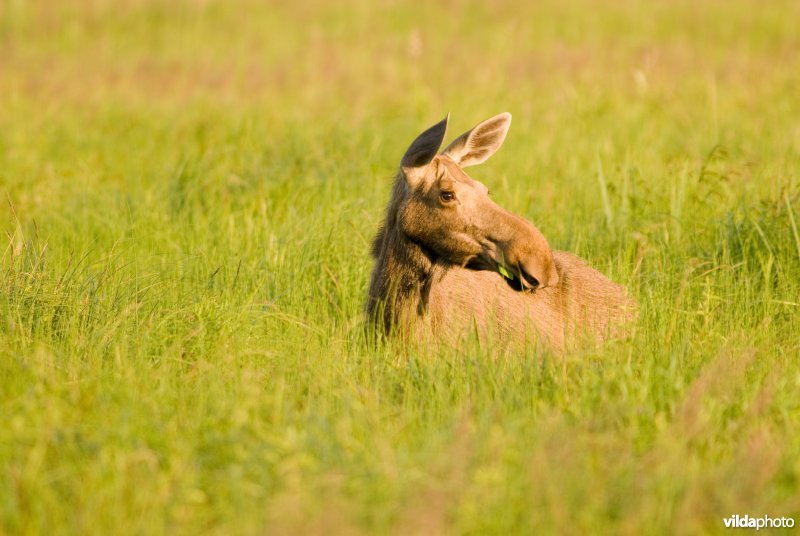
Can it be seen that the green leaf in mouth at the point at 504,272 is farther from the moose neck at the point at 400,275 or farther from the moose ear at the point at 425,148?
the moose ear at the point at 425,148

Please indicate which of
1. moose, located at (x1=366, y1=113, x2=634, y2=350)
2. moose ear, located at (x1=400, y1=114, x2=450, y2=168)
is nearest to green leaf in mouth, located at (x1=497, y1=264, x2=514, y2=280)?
moose, located at (x1=366, y1=113, x2=634, y2=350)

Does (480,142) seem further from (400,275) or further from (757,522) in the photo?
(757,522)

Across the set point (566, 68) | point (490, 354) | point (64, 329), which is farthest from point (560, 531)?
point (566, 68)

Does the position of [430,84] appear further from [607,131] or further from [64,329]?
[64,329]

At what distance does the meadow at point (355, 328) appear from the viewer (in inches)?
139

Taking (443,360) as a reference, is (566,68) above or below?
above

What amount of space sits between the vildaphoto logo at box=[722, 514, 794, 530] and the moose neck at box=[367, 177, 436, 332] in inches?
94.2

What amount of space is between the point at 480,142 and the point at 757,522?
123 inches

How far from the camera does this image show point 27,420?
12.8 ft

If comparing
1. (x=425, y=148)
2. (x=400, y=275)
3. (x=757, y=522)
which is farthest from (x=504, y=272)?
(x=757, y=522)

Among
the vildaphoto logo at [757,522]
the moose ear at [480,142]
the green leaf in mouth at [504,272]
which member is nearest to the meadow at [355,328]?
the vildaphoto logo at [757,522]

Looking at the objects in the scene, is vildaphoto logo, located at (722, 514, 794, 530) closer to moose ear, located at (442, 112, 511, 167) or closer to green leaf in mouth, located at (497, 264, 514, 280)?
green leaf in mouth, located at (497, 264, 514, 280)

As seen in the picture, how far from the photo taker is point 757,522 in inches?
137

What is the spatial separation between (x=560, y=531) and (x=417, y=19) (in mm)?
17590
